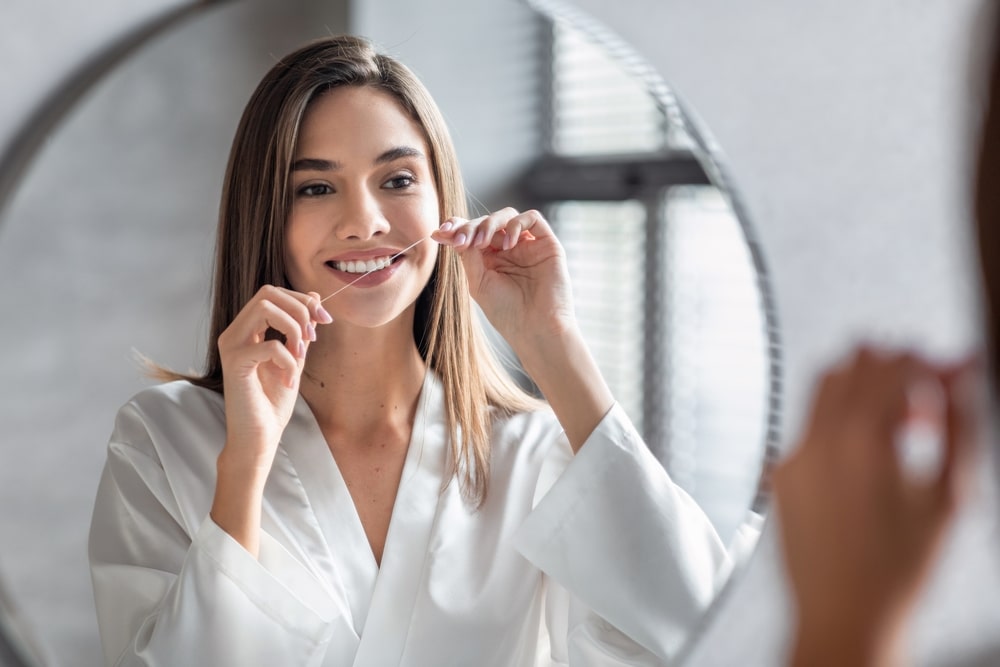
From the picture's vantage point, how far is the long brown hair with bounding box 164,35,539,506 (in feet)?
1.71

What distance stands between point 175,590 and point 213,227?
20 cm

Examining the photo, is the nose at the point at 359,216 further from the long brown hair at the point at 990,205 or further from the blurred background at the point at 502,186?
the long brown hair at the point at 990,205

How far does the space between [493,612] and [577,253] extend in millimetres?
224

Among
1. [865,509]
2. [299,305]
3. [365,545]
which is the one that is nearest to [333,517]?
[365,545]

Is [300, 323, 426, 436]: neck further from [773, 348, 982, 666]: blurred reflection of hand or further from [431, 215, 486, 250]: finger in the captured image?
[773, 348, 982, 666]: blurred reflection of hand

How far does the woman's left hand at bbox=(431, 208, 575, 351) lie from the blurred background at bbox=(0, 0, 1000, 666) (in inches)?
0.6

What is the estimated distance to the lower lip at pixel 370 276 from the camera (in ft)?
1.77

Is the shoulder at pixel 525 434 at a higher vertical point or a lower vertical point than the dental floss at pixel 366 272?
lower

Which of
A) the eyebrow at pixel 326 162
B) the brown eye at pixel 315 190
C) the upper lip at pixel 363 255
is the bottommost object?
the upper lip at pixel 363 255

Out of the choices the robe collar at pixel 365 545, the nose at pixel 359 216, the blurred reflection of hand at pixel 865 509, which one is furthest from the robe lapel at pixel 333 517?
the blurred reflection of hand at pixel 865 509

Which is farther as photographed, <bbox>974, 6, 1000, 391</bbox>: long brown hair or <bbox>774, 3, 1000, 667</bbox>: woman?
<bbox>774, 3, 1000, 667</bbox>: woman

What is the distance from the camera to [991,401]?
62 centimetres

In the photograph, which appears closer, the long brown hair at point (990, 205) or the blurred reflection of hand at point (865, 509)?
the long brown hair at point (990, 205)

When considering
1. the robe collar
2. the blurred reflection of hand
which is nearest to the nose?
the robe collar
